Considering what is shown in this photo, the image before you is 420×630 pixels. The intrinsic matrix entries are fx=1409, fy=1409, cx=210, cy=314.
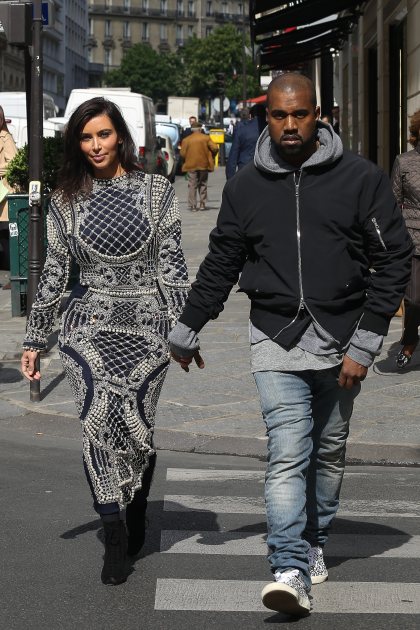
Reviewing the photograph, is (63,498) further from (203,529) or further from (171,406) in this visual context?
(171,406)

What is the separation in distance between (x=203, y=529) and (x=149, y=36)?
174 meters

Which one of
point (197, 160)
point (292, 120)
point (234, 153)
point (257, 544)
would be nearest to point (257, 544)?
point (257, 544)

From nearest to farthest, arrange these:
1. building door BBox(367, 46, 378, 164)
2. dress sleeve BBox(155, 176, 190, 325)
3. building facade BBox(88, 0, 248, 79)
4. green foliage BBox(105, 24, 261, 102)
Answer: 1. dress sleeve BBox(155, 176, 190, 325)
2. building door BBox(367, 46, 378, 164)
3. green foliage BBox(105, 24, 261, 102)
4. building facade BBox(88, 0, 248, 79)

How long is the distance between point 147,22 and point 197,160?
5993 inches

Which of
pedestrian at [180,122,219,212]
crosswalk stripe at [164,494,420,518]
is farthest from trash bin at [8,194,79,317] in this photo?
pedestrian at [180,122,219,212]

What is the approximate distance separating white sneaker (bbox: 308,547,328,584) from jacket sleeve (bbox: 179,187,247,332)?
93 cm

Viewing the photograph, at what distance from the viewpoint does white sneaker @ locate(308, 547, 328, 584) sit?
498cm

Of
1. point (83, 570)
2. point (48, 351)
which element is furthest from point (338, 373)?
point (48, 351)

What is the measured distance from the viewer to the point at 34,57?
31.6 ft

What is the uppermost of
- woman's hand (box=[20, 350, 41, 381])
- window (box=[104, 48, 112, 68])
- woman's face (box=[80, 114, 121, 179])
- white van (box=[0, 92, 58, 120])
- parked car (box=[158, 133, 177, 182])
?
window (box=[104, 48, 112, 68])

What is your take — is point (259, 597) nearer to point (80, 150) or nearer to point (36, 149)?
point (80, 150)

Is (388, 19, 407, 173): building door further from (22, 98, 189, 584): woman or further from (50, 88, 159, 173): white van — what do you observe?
(22, 98, 189, 584): woman

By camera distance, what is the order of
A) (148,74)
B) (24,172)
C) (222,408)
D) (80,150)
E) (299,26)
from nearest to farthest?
(80,150) → (222,408) → (24,172) → (299,26) → (148,74)

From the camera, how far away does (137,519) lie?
5.34 metres
